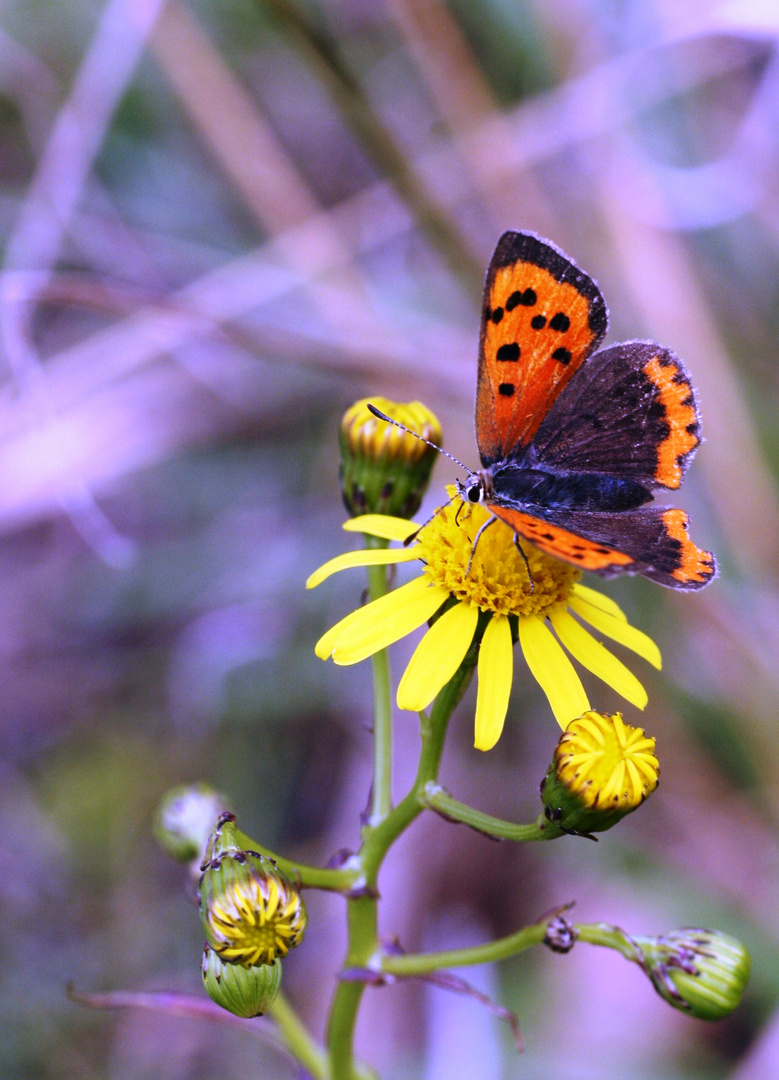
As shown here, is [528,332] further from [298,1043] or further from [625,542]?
[298,1043]

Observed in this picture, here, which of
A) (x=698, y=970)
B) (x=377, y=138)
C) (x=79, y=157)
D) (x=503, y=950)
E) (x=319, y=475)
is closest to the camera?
(x=503, y=950)

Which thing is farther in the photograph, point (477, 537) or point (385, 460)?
point (385, 460)

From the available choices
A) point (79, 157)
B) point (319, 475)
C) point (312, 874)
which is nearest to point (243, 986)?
point (312, 874)

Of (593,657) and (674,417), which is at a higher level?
(674,417)

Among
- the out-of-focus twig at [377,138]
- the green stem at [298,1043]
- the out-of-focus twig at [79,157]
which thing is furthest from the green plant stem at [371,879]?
the out-of-focus twig at [377,138]

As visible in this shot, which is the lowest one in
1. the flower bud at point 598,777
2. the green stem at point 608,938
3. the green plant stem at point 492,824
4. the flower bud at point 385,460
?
the green stem at point 608,938

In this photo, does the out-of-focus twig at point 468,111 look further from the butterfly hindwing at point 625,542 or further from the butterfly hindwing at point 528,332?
the butterfly hindwing at point 625,542
